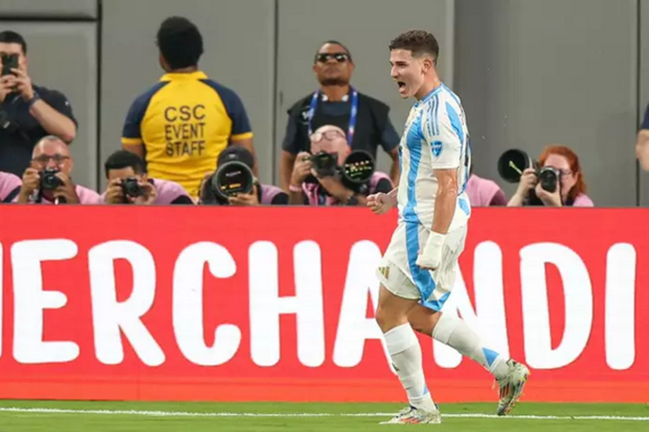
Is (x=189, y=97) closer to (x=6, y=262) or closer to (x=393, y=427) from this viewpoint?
(x=6, y=262)

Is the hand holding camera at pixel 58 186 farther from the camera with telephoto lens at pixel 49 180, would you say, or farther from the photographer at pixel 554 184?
the photographer at pixel 554 184

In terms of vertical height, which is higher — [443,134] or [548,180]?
[443,134]

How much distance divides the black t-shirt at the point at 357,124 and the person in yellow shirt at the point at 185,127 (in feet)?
1.72

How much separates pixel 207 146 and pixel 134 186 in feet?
4.65

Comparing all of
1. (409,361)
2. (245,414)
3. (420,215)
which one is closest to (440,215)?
(420,215)

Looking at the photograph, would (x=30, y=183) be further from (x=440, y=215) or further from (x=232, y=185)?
(x=440, y=215)

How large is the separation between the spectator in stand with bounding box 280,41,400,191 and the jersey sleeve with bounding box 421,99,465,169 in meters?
4.22

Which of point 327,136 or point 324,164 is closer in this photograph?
point 324,164

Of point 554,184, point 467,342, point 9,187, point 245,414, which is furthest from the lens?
point 9,187

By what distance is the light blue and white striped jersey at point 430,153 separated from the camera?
22.3 feet

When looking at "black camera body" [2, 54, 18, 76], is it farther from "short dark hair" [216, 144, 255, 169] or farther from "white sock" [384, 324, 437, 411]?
"white sock" [384, 324, 437, 411]

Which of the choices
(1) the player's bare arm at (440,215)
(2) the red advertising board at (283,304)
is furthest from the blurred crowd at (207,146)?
(1) the player's bare arm at (440,215)

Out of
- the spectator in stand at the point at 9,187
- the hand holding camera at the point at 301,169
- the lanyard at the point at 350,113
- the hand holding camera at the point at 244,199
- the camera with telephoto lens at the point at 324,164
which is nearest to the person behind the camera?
the hand holding camera at the point at 244,199

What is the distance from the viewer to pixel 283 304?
8.88 meters
